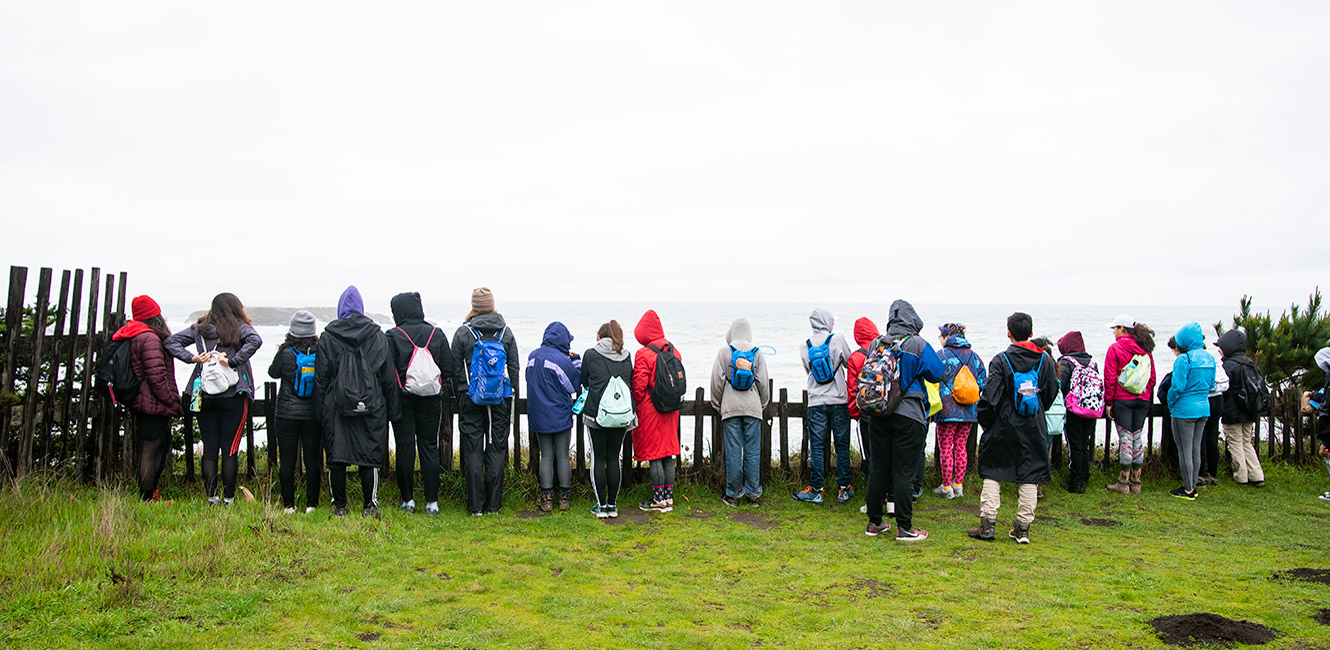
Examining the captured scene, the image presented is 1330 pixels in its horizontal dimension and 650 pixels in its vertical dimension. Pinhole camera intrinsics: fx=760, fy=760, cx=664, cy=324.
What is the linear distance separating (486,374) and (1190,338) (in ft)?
22.4

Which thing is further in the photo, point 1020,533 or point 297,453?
point 297,453

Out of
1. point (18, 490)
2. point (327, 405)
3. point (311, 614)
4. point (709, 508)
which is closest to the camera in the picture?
point (311, 614)

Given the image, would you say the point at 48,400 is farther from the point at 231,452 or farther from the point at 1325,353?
the point at 1325,353

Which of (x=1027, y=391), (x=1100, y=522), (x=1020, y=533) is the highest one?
(x=1027, y=391)

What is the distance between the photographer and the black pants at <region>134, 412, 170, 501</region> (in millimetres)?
6328

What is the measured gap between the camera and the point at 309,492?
642 centimetres

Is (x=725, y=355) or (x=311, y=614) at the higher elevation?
(x=725, y=355)

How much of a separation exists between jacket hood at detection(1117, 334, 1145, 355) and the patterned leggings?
182 cm

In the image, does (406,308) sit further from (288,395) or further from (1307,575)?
(1307,575)

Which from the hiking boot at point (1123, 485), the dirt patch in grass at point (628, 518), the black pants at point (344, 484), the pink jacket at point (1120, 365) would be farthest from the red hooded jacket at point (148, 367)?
the hiking boot at point (1123, 485)

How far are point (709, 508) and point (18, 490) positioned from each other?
544 centimetres

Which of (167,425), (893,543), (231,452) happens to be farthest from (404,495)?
(893,543)

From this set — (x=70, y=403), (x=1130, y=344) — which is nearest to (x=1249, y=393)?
(x=1130, y=344)

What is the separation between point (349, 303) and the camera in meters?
6.21
